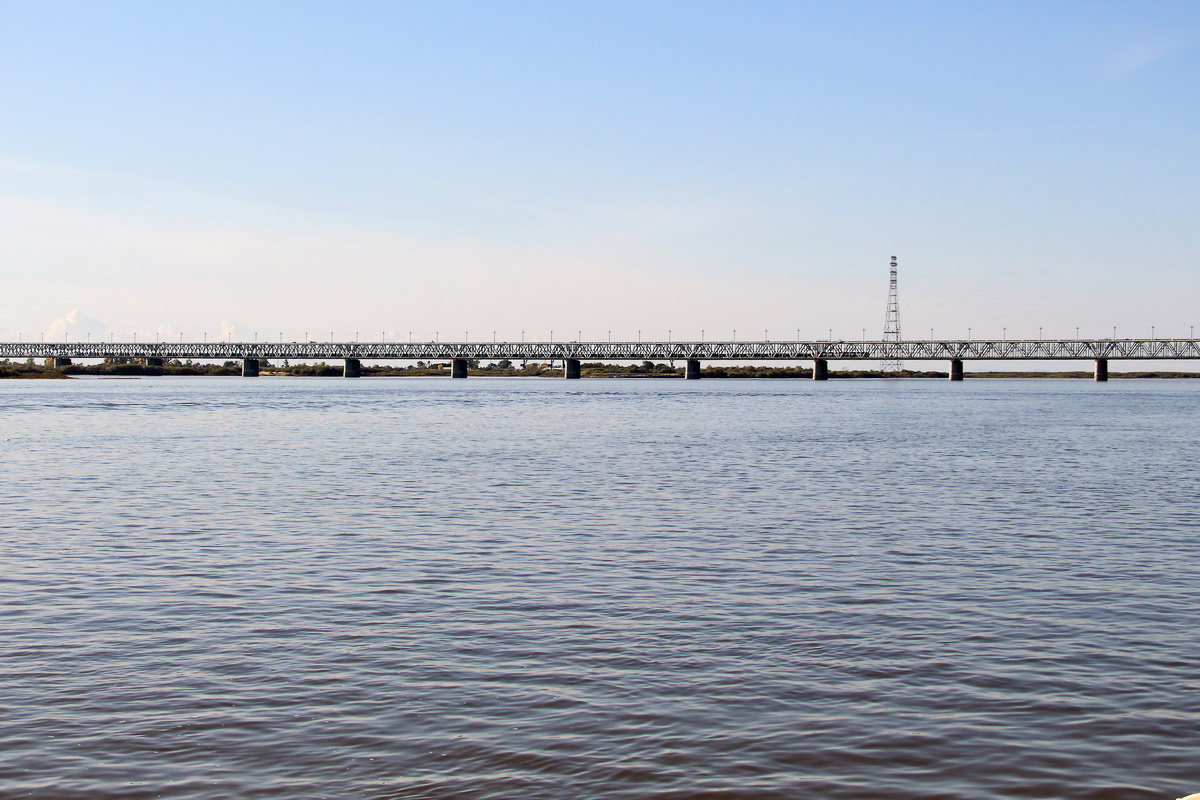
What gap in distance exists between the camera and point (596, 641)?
1750cm

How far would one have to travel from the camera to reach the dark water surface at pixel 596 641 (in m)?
12.2

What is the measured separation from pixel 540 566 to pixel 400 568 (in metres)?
3.00

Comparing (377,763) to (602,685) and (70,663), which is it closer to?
(602,685)

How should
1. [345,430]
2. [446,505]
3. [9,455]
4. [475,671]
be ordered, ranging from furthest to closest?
1. [345,430]
2. [9,455]
3. [446,505]
4. [475,671]

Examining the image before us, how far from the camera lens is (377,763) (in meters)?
12.2

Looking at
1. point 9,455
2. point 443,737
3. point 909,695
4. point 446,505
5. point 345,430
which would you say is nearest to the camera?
point 443,737

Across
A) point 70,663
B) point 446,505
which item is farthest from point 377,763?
point 446,505

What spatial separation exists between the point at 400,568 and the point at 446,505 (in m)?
11.8

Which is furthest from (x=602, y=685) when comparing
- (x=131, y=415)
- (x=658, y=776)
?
(x=131, y=415)

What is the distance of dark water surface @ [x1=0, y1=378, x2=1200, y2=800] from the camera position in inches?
481

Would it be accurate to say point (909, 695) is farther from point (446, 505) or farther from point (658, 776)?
point (446, 505)

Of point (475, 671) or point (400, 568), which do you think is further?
point (400, 568)

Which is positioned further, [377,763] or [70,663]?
[70,663]

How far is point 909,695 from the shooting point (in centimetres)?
1481
